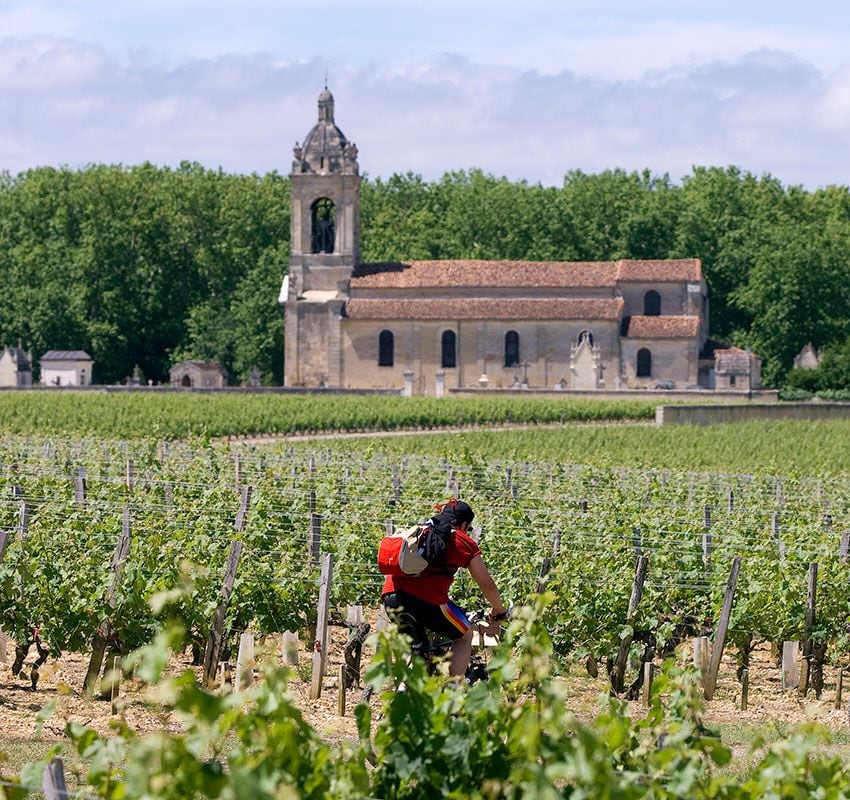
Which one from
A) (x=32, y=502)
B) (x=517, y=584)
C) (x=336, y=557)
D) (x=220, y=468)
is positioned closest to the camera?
(x=517, y=584)

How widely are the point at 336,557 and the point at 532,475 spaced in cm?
1222

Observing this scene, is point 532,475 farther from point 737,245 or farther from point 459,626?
point 737,245

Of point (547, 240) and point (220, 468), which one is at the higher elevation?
point (547, 240)

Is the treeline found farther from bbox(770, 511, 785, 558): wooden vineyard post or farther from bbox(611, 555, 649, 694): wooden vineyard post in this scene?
bbox(611, 555, 649, 694): wooden vineyard post

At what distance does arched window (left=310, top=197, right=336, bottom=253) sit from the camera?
73.5 m

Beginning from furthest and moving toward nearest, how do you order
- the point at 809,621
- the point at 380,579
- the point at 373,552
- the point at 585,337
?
the point at 585,337 → the point at 373,552 → the point at 380,579 → the point at 809,621

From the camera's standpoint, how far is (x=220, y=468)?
25.2 m

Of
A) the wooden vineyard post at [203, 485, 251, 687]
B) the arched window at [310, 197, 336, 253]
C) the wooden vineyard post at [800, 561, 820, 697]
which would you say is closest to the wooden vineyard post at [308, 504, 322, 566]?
the wooden vineyard post at [203, 485, 251, 687]

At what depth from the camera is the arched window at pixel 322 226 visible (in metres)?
73.5

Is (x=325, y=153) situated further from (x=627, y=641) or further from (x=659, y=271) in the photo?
(x=627, y=641)

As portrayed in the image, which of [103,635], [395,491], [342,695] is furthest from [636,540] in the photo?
[395,491]

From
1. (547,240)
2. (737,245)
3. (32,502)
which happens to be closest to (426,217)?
(547,240)

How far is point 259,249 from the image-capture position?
3563 inches

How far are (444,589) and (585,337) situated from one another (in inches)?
2420
